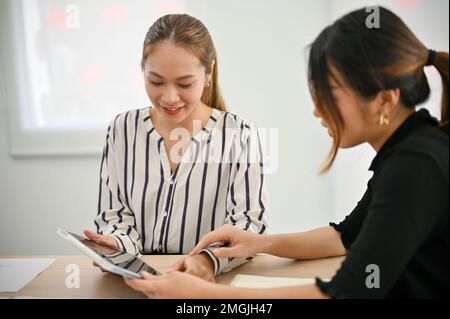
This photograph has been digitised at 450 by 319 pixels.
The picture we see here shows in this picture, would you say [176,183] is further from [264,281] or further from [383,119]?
[383,119]

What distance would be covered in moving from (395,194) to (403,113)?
7.7 inches

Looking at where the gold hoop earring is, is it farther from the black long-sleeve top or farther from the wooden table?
the wooden table

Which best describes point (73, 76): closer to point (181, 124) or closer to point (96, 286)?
point (181, 124)

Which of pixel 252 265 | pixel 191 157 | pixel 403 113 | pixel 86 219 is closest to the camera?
pixel 403 113

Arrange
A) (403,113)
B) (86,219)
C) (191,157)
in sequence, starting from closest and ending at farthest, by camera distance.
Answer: (403,113), (191,157), (86,219)

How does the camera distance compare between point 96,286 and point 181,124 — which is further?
point 181,124

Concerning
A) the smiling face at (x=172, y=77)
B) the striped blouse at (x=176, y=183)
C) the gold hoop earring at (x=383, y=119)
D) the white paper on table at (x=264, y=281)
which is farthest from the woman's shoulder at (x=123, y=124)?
the gold hoop earring at (x=383, y=119)

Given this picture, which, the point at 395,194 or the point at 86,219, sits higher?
the point at 395,194

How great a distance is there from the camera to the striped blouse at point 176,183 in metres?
1.23

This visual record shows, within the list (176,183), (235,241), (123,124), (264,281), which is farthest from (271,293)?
(123,124)

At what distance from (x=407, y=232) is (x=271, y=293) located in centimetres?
24

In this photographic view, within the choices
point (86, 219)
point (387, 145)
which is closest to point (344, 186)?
point (387, 145)

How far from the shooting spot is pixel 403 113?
2.71 feet

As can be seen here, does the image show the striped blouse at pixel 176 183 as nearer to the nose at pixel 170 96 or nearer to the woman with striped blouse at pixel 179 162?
the woman with striped blouse at pixel 179 162
